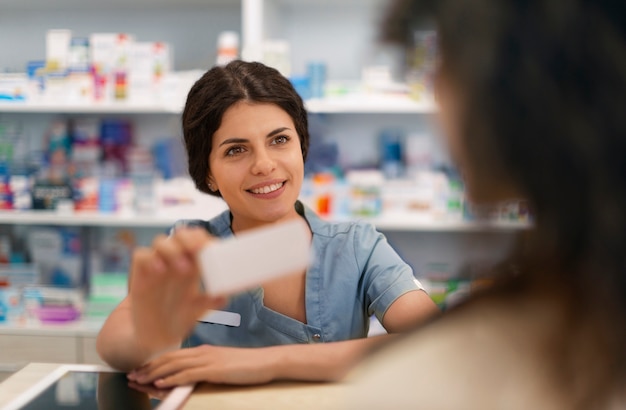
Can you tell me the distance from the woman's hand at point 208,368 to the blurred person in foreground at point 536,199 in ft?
2.28

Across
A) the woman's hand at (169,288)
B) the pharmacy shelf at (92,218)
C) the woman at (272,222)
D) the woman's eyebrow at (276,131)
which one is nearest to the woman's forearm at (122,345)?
the woman at (272,222)

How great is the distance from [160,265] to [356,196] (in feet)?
6.44

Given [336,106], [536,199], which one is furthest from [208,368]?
[336,106]

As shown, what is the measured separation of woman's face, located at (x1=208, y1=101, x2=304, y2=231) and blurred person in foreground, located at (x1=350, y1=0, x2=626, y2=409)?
1023 mm

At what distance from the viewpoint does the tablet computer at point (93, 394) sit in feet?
3.65

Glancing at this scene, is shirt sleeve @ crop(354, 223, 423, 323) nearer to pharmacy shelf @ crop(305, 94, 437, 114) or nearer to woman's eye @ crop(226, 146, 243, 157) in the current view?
woman's eye @ crop(226, 146, 243, 157)

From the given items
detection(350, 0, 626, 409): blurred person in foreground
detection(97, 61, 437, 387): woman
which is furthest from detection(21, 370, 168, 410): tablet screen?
detection(350, 0, 626, 409): blurred person in foreground

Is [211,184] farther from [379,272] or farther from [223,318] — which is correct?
[379,272]

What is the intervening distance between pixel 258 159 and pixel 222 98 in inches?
6.5

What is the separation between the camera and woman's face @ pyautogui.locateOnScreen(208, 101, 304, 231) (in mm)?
1530

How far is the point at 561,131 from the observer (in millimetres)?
464

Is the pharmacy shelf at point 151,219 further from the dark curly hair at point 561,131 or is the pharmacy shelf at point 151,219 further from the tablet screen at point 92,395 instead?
the dark curly hair at point 561,131

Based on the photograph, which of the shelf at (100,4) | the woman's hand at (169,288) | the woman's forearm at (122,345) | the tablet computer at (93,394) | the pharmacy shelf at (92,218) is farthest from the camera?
the shelf at (100,4)

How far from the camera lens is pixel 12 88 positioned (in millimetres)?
3020
